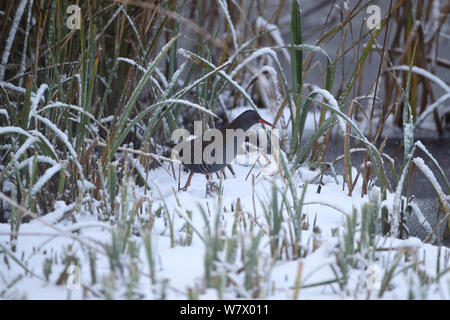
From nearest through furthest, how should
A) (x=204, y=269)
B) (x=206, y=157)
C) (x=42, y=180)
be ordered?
(x=204, y=269)
(x=42, y=180)
(x=206, y=157)

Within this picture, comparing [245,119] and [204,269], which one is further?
[245,119]

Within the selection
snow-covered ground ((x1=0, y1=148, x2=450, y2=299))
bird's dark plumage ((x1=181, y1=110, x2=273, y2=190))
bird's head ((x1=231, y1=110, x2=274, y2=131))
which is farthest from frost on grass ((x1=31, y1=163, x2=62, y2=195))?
bird's head ((x1=231, y1=110, x2=274, y2=131))

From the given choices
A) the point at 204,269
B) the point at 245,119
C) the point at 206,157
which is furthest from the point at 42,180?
the point at 245,119

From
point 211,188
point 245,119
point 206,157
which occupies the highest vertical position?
point 245,119

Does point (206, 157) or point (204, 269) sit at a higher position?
point (206, 157)

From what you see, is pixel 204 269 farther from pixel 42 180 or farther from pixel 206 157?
pixel 206 157

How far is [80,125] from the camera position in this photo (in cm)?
202

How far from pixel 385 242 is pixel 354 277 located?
0.32 m

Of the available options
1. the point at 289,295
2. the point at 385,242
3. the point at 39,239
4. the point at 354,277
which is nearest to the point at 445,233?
the point at 385,242

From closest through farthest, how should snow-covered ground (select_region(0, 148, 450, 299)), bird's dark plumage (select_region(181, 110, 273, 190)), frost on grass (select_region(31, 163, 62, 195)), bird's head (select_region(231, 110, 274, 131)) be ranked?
snow-covered ground (select_region(0, 148, 450, 299)) → frost on grass (select_region(31, 163, 62, 195)) → bird's dark plumage (select_region(181, 110, 273, 190)) → bird's head (select_region(231, 110, 274, 131))

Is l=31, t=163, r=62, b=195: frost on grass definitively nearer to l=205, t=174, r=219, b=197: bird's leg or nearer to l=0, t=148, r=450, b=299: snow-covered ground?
l=0, t=148, r=450, b=299: snow-covered ground

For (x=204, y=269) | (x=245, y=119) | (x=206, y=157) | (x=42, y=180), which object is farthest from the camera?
(x=245, y=119)

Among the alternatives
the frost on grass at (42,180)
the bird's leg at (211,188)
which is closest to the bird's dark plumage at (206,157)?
the bird's leg at (211,188)

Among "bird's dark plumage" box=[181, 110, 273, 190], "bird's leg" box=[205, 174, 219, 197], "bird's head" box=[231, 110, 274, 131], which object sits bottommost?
"bird's leg" box=[205, 174, 219, 197]
